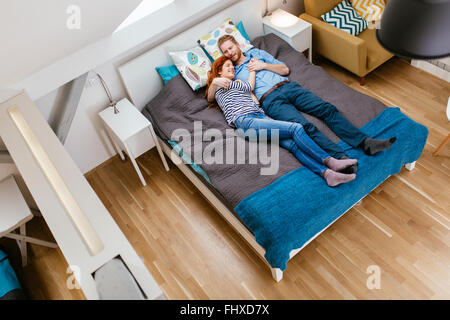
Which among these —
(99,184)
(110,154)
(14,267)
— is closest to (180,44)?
(110,154)

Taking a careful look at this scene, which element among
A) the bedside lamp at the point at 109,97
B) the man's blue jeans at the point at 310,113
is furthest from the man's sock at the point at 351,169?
the bedside lamp at the point at 109,97

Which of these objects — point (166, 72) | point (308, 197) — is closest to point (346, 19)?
point (166, 72)

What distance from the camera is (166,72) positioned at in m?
3.10

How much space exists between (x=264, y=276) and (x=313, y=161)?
831 millimetres

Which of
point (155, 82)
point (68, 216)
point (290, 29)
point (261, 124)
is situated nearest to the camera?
point (68, 216)

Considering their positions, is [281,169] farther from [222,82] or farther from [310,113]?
Result: [222,82]

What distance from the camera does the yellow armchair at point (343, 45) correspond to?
3.26 metres

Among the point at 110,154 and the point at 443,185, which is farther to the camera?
the point at 110,154

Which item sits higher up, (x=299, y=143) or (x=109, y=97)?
(x=109, y=97)

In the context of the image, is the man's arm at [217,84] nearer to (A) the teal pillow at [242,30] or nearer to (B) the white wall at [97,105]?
(B) the white wall at [97,105]

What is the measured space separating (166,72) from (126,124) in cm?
55

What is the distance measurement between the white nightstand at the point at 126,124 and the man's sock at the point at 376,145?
1.57m

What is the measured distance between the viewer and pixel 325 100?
285 centimetres

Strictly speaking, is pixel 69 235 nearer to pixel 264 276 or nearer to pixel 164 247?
pixel 164 247
